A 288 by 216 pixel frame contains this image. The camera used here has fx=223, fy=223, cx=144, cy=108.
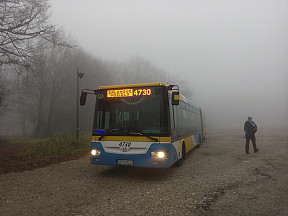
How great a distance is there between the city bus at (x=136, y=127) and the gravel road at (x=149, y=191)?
2.20 ft

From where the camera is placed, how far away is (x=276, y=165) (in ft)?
26.1

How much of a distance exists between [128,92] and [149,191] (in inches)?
112

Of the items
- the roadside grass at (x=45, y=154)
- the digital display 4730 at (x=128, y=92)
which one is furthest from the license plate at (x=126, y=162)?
the roadside grass at (x=45, y=154)

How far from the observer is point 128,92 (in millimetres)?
6637

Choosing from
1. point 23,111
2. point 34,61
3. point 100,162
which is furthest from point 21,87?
point 23,111

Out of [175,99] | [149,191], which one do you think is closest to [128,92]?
[175,99]

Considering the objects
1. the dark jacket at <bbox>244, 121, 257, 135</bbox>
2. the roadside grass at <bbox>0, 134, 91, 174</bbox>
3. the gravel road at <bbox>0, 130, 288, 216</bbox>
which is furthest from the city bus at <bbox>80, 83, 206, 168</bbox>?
the dark jacket at <bbox>244, 121, 257, 135</bbox>

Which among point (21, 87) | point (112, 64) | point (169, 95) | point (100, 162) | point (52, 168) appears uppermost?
point (112, 64)

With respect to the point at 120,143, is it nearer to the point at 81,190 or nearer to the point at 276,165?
the point at 81,190

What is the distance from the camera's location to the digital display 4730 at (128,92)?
647 centimetres

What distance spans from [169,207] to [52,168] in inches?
223

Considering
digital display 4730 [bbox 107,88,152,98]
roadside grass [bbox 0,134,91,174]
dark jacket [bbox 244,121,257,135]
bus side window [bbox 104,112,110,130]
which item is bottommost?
roadside grass [bbox 0,134,91,174]

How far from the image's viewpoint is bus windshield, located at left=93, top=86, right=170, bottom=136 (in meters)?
6.16

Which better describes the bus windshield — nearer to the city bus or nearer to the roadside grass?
the city bus
